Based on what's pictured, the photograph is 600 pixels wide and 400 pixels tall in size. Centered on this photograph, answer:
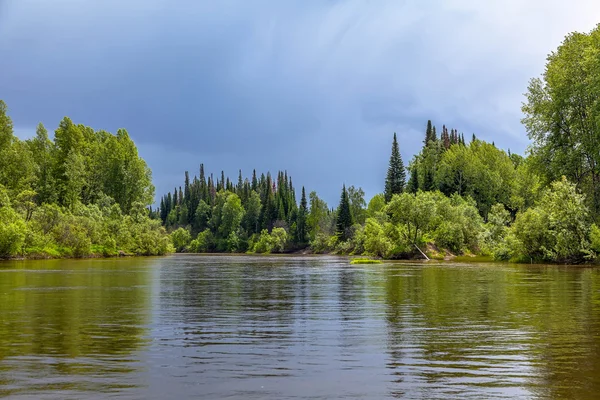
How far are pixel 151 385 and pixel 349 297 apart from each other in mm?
17757

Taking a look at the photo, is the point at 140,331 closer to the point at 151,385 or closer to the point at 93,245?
the point at 151,385

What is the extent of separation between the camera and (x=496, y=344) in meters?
13.8

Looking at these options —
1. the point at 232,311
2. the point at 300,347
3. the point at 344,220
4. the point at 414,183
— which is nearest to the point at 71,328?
the point at 232,311

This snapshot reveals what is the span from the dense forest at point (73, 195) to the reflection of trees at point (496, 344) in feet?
223

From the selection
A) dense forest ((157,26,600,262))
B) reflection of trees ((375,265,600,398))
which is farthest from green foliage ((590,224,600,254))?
reflection of trees ((375,265,600,398))

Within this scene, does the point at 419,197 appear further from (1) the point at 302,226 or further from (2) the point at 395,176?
(1) the point at 302,226

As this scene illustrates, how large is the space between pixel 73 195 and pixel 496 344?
111 metres

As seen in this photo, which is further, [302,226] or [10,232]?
[302,226]

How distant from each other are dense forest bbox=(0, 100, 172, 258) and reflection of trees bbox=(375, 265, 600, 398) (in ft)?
223

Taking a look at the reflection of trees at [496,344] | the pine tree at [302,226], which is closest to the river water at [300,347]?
the reflection of trees at [496,344]

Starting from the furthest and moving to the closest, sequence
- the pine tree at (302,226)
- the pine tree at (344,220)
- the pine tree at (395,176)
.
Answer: the pine tree at (302,226), the pine tree at (344,220), the pine tree at (395,176)

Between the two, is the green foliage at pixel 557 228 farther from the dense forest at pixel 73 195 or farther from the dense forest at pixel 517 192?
the dense forest at pixel 73 195

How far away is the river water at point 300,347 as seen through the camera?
31.5 ft

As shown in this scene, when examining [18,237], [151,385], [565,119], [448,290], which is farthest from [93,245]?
[151,385]
